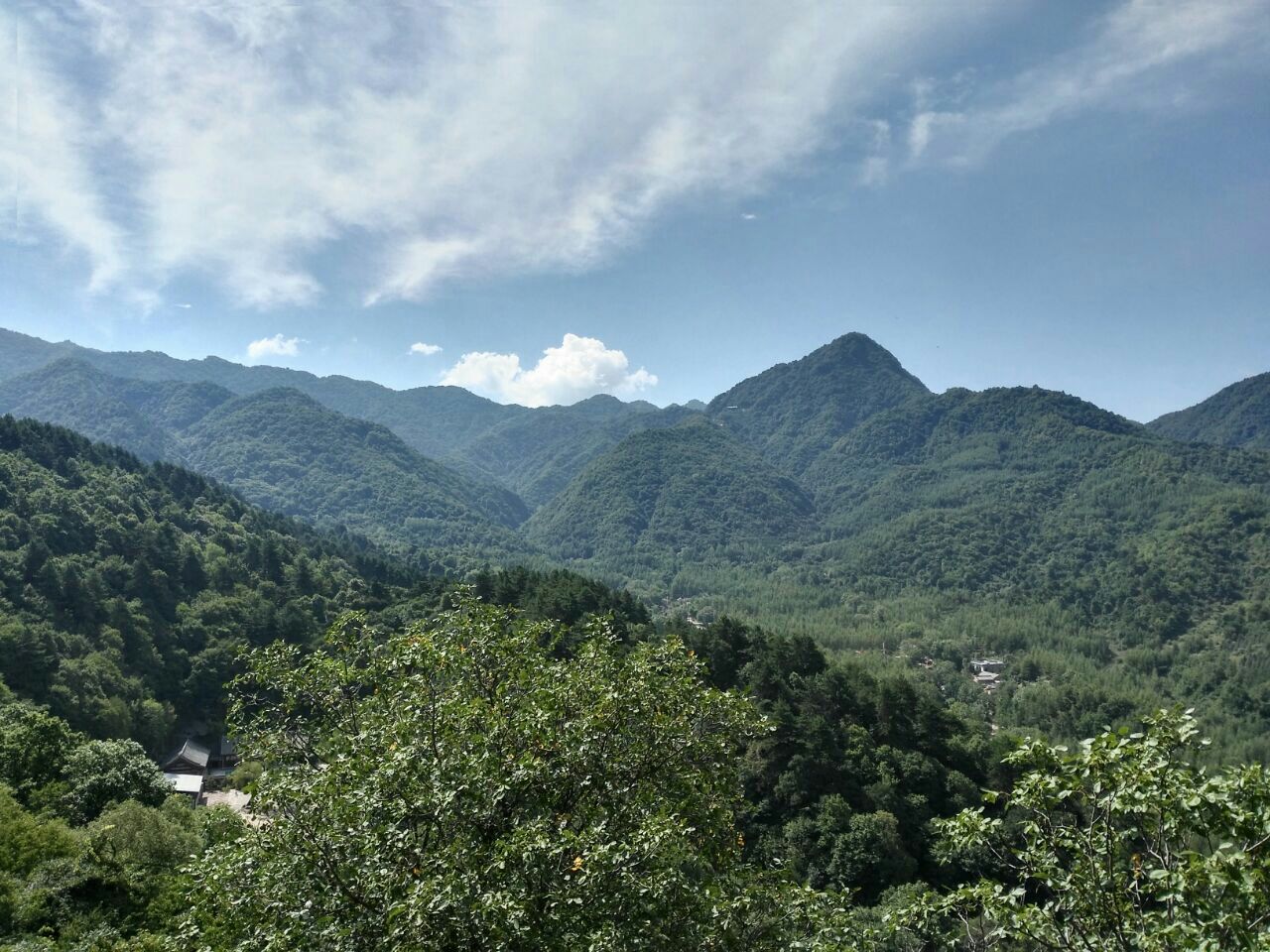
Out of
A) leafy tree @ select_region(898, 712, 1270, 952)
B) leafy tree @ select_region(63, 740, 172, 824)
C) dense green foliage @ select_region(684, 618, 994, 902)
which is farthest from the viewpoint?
dense green foliage @ select_region(684, 618, 994, 902)

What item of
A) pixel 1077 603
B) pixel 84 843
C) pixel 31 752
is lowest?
pixel 1077 603

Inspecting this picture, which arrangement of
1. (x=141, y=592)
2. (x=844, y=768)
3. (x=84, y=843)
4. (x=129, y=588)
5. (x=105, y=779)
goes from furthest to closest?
1. (x=141, y=592)
2. (x=129, y=588)
3. (x=844, y=768)
4. (x=105, y=779)
5. (x=84, y=843)

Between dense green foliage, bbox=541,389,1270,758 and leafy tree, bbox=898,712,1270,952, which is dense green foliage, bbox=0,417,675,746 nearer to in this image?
leafy tree, bbox=898,712,1270,952

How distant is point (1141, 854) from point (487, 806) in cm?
785

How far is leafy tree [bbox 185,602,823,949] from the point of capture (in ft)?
24.8

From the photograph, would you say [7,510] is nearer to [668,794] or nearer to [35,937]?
[35,937]

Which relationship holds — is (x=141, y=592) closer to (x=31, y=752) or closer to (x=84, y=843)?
(x=31, y=752)

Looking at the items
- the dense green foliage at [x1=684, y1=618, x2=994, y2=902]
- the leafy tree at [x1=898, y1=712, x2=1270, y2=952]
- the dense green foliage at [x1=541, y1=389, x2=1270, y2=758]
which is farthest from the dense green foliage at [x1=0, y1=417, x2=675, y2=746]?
the dense green foliage at [x1=541, y1=389, x2=1270, y2=758]

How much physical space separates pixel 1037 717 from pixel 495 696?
94.1 meters

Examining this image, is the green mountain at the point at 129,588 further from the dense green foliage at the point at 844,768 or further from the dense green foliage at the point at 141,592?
the dense green foliage at the point at 844,768

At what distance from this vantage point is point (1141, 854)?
7.27 metres

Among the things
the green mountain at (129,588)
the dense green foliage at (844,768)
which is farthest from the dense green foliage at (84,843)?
the dense green foliage at (844,768)

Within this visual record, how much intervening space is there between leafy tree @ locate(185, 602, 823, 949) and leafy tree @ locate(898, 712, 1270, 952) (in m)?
3.52

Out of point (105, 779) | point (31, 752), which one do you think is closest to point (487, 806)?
point (105, 779)
